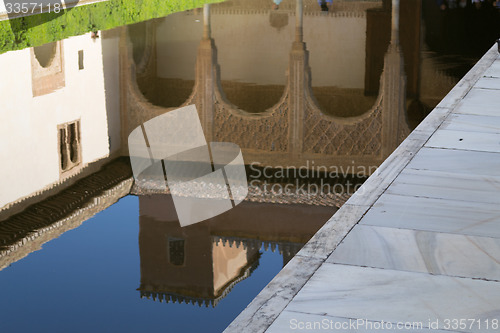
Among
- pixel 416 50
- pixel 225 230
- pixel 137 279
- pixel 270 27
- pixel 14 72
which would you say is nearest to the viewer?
pixel 137 279

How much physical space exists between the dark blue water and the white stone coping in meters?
0.55

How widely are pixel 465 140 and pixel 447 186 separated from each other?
1258 mm

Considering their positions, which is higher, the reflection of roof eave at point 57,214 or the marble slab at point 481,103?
the marble slab at point 481,103

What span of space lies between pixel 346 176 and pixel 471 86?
137 centimetres

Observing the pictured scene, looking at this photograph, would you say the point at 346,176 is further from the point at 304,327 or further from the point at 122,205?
the point at 304,327

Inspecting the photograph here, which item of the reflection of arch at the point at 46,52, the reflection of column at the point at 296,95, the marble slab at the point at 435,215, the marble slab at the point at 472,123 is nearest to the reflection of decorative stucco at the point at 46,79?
the reflection of arch at the point at 46,52

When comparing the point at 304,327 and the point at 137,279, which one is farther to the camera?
the point at 137,279

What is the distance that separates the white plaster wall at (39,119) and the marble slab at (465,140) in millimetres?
2818

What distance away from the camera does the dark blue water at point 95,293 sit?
13.4ft

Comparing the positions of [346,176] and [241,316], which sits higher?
[241,316]

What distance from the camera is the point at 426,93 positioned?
11.7 meters

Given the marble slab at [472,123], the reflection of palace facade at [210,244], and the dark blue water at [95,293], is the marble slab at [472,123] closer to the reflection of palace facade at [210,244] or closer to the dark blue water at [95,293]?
the reflection of palace facade at [210,244]

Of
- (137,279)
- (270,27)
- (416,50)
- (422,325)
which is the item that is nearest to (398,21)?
(416,50)

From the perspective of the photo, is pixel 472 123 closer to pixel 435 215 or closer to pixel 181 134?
pixel 435 215
